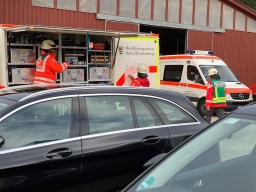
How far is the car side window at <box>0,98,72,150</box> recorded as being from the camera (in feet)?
10.2

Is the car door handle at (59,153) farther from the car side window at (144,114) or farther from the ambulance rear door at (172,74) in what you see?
the ambulance rear door at (172,74)

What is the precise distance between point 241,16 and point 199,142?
775 inches

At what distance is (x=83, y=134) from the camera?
340 cm

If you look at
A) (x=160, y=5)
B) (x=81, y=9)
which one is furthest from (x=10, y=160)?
(x=160, y=5)

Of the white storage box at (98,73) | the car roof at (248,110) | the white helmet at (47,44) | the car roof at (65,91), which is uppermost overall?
the white helmet at (47,44)

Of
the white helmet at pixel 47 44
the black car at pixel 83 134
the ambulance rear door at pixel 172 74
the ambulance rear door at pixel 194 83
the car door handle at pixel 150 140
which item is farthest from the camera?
the ambulance rear door at pixel 172 74

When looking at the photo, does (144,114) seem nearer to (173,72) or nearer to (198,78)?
(198,78)

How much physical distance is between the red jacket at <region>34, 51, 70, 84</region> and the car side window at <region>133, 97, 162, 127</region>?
3.91 meters

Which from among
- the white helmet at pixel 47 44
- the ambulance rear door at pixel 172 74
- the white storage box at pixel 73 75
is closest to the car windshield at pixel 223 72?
the ambulance rear door at pixel 172 74

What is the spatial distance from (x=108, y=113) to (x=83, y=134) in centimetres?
40

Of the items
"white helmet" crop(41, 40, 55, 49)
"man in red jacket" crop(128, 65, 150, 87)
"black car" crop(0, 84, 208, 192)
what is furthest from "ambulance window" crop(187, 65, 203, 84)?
"black car" crop(0, 84, 208, 192)

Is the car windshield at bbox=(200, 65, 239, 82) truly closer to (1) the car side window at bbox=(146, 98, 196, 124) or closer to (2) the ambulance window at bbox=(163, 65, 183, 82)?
(2) the ambulance window at bbox=(163, 65, 183, 82)

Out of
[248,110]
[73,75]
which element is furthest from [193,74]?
[248,110]

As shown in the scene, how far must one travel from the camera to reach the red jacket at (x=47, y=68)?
731 cm
